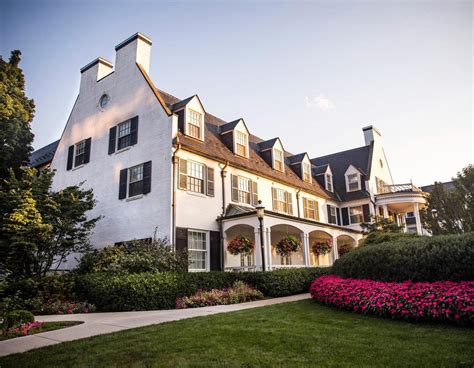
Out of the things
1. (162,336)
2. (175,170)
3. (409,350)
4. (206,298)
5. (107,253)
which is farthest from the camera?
(175,170)

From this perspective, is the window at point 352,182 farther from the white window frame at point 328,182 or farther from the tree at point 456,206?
the tree at point 456,206

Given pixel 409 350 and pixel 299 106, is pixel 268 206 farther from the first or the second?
pixel 409 350

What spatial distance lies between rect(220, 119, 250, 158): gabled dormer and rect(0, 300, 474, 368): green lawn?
12339mm

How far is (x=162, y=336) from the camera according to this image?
5.83 m

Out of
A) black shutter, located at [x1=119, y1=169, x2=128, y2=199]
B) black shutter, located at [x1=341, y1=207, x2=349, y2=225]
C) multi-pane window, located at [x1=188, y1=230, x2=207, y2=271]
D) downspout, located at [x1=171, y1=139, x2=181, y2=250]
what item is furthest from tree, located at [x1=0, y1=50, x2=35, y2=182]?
black shutter, located at [x1=341, y1=207, x2=349, y2=225]

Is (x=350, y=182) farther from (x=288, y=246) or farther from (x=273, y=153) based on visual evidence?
(x=288, y=246)

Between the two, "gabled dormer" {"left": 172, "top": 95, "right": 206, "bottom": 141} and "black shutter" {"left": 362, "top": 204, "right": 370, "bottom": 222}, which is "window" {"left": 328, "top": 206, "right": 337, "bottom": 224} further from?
"gabled dormer" {"left": 172, "top": 95, "right": 206, "bottom": 141}

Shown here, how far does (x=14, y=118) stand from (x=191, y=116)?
7.40 metres

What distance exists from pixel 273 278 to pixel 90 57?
15.7m

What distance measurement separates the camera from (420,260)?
27.3ft

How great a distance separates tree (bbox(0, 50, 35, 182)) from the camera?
14.2 metres

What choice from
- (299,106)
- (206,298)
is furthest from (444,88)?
(206,298)

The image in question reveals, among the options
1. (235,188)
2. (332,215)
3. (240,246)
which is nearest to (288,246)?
(240,246)

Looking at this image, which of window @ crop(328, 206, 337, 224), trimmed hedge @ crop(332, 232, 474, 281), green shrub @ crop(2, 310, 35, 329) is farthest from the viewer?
window @ crop(328, 206, 337, 224)
